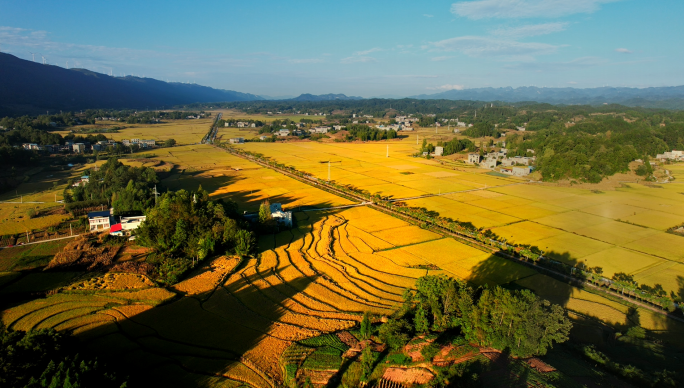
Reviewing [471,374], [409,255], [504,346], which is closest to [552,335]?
[504,346]

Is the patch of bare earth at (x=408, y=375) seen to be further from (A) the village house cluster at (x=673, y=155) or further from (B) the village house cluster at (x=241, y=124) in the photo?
(B) the village house cluster at (x=241, y=124)

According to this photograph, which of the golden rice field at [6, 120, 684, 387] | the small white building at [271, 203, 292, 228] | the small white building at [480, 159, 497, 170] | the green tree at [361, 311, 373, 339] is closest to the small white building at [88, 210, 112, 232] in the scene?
the golden rice field at [6, 120, 684, 387]

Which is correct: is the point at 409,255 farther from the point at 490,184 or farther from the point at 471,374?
the point at 490,184

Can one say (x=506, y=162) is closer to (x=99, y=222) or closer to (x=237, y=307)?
(x=237, y=307)

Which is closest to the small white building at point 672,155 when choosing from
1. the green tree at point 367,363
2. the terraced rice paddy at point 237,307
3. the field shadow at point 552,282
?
the field shadow at point 552,282

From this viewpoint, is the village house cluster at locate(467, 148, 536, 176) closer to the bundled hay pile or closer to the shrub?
the shrub

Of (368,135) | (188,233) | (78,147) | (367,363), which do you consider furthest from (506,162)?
(78,147)
